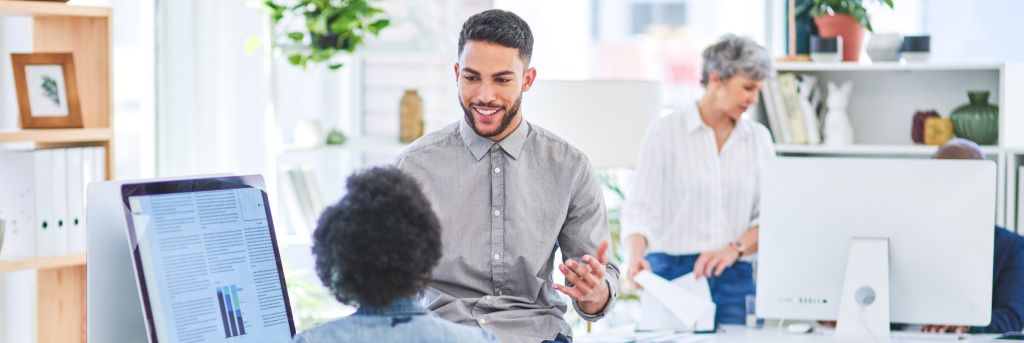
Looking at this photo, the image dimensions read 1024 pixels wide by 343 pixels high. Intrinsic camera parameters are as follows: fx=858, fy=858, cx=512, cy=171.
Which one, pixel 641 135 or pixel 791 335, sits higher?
pixel 641 135

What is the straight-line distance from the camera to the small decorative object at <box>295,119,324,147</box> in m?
3.43

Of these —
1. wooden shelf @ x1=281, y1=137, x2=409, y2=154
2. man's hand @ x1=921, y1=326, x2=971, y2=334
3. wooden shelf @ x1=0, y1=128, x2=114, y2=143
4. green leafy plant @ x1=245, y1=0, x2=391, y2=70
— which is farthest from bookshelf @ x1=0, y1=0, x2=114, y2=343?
man's hand @ x1=921, y1=326, x2=971, y2=334

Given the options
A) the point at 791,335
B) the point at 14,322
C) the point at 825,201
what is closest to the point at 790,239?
the point at 825,201

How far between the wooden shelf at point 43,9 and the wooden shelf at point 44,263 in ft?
2.19

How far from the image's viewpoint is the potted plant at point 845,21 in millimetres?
3330

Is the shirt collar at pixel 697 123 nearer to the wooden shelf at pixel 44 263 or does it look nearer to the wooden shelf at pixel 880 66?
the wooden shelf at pixel 880 66

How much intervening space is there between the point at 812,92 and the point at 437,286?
230 cm

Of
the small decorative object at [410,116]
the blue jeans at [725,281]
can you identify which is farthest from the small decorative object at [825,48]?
the small decorative object at [410,116]

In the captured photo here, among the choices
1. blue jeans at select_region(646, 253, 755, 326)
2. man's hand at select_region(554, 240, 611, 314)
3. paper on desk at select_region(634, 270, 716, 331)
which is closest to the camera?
man's hand at select_region(554, 240, 611, 314)

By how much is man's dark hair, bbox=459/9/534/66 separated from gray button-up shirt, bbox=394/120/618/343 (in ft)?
0.59

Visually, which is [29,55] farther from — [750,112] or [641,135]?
[750,112]

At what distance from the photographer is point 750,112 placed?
11.3ft

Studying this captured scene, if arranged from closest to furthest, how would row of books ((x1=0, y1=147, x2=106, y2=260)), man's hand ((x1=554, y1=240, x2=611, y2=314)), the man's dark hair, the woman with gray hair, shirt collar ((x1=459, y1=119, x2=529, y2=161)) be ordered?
man's hand ((x1=554, y1=240, x2=611, y2=314)) → the man's dark hair → shirt collar ((x1=459, y1=119, x2=529, y2=161)) → row of books ((x1=0, y1=147, x2=106, y2=260)) → the woman with gray hair

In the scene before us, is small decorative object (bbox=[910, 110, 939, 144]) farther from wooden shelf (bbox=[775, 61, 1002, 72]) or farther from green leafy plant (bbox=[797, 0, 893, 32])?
green leafy plant (bbox=[797, 0, 893, 32])
